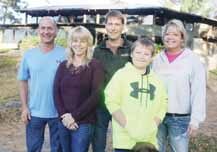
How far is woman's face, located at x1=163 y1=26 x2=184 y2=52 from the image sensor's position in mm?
4277

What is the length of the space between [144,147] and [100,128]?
3.07ft

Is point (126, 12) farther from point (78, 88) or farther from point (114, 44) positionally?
point (78, 88)

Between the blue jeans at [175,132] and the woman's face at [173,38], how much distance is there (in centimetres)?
63

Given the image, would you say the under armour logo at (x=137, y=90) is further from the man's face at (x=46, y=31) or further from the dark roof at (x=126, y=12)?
the dark roof at (x=126, y=12)

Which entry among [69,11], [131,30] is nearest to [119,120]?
[131,30]

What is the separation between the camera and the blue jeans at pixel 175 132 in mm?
4387

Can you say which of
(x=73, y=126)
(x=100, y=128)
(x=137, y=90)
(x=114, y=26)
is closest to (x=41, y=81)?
(x=73, y=126)

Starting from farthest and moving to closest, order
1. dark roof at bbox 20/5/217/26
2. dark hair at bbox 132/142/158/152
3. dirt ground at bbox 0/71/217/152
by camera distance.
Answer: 1. dark roof at bbox 20/5/217/26
2. dirt ground at bbox 0/71/217/152
3. dark hair at bbox 132/142/158/152

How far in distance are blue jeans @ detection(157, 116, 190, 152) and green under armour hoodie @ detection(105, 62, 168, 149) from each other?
42cm

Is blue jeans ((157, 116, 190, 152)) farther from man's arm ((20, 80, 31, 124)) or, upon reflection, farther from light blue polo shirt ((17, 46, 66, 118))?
man's arm ((20, 80, 31, 124))

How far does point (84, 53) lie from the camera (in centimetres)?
431

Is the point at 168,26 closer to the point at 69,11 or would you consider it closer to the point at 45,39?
the point at 45,39

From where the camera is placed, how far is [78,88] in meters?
4.26

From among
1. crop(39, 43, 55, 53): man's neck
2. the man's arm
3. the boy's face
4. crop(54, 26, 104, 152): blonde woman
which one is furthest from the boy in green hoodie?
the man's arm
